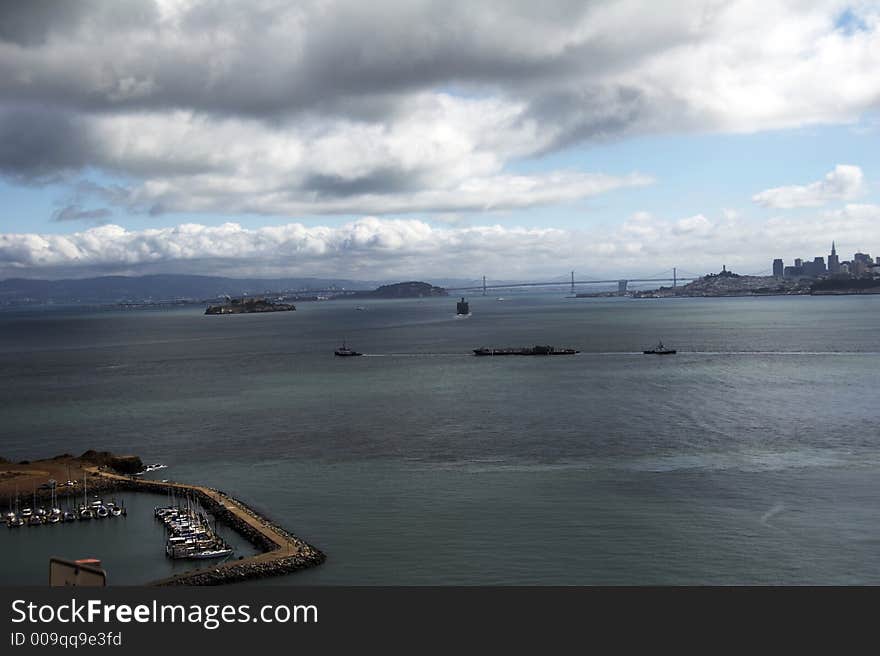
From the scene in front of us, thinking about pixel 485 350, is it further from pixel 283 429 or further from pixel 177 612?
pixel 177 612

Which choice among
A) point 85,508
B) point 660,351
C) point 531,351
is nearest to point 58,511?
point 85,508

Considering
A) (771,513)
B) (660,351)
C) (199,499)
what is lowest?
(771,513)

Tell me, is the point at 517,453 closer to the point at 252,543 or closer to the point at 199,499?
the point at 199,499

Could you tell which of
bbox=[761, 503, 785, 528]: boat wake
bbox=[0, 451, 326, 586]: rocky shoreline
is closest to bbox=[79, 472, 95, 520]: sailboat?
bbox=[0, 451, 326, 586]: rocky shoreline

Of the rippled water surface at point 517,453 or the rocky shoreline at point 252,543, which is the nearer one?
the rocky shoreline at point 252,543

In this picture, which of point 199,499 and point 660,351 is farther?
point 660,351

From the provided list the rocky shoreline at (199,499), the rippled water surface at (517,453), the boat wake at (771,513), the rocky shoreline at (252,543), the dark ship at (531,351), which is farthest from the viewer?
the dark ship at (531,351)

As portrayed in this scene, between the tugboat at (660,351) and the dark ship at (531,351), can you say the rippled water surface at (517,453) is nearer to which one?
the tugboat at (660,351)

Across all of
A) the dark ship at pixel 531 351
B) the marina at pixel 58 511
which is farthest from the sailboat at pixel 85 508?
the dark ship at pixel 531 351

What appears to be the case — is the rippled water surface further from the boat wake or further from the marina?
the marina
